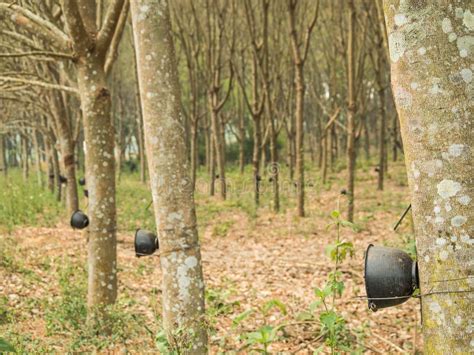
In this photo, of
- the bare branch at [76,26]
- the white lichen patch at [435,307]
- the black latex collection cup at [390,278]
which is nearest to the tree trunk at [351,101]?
the bare branch at [76,26]

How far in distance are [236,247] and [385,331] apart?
451cm

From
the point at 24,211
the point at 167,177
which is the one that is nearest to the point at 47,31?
the point at 167,177

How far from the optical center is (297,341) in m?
4.31

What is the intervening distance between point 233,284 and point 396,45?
505 cm

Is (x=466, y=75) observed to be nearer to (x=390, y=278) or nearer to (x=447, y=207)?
(x=447, y=207)

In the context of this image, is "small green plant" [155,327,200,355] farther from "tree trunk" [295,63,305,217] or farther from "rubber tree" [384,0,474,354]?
"tree trunk" [295,63,305,217]

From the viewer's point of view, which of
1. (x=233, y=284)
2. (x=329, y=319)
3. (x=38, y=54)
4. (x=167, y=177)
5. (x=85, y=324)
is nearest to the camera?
(x=329, y=319)

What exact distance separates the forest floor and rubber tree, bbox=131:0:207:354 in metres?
0.37

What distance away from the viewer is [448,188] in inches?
59.6

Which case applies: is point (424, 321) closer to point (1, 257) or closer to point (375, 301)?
point (375, 301)

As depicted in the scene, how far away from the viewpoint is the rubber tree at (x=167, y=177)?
2762 millimetres

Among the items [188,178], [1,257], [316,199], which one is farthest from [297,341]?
[316,199]

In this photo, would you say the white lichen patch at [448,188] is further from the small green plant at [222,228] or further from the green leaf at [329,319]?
the small green plant at [222,228]

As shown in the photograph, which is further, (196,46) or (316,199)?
(196,46)
